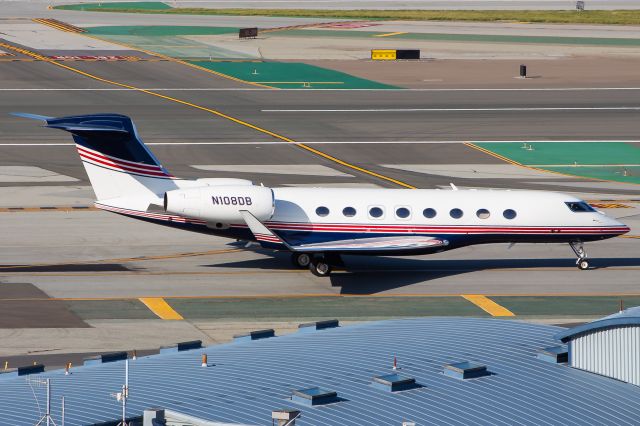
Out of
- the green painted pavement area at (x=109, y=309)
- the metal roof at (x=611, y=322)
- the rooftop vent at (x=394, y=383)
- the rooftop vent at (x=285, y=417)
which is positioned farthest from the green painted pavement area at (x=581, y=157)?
the rooftop vent at (x=285, y=417)

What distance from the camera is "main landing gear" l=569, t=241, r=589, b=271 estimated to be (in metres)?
49.6

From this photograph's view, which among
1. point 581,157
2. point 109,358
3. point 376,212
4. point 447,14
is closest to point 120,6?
point 447,14

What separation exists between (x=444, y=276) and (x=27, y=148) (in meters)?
34.2

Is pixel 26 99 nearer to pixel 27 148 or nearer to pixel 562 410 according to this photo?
pixel 27 148

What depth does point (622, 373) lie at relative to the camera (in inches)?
1050

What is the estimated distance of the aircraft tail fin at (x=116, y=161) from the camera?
4706cm

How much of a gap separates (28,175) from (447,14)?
9826cm

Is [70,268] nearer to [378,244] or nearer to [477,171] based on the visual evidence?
[378,244]

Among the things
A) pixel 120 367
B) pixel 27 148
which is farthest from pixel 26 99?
pixel 120 367

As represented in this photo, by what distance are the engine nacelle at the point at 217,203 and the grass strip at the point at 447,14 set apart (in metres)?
106

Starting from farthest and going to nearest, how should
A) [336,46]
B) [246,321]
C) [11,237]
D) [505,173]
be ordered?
[336,46] < [505,173] < [11,237] < [246,321]

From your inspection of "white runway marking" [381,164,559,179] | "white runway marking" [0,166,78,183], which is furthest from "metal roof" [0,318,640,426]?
"white runway marking" [381,164,559,179]

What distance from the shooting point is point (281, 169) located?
69688mm

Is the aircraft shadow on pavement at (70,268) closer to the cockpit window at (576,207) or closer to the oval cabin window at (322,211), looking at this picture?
the oval cabin window at (322,211)
